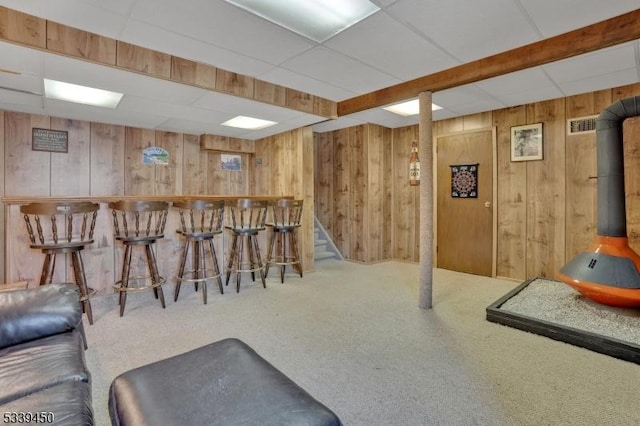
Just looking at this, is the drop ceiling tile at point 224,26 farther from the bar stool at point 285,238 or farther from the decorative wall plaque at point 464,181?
the decorative wall plaque at point 464,181

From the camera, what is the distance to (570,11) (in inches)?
85.2

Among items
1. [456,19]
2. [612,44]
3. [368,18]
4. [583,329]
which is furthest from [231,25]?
[583,329]

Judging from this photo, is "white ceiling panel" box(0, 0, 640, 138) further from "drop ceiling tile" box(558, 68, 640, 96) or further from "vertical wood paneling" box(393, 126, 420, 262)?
"vertical wood paneling" box(393, 126, 420, 262)

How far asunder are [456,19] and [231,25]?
158 centimetres

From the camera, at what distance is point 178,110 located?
4.04m

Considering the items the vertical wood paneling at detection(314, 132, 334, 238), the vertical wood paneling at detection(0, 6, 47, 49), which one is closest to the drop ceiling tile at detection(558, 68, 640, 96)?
the vertical wood paneling at detection(314, 132, 334, 238)

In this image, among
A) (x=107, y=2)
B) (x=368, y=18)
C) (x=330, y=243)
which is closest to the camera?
(x=107, y=2)

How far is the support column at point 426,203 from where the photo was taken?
326cm

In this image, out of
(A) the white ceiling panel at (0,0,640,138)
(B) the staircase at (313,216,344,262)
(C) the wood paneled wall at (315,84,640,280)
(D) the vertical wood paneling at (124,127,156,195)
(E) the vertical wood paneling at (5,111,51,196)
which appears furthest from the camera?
(B) the staircase at (313,216,344,262)

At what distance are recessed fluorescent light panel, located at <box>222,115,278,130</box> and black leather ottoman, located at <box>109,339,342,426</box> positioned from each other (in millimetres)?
3895

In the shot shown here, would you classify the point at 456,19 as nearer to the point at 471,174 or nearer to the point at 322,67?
the point at 322,67

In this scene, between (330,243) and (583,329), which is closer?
(583,329)

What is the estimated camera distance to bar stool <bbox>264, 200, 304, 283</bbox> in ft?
14.0

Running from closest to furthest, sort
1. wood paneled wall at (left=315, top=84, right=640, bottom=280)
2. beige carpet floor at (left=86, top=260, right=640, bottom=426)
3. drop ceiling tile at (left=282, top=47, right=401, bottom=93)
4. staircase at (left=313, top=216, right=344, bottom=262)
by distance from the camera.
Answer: beige carpet floor at (left=86, top=260, right=640, bottom=426), drop ceiling tile at (left=282, top=47, right=401, bottom=93), wood paneled wall at (left=315, top=84, right=640, bottom=280), staircase at (left=313, top=216, right=344, bottom=262)
